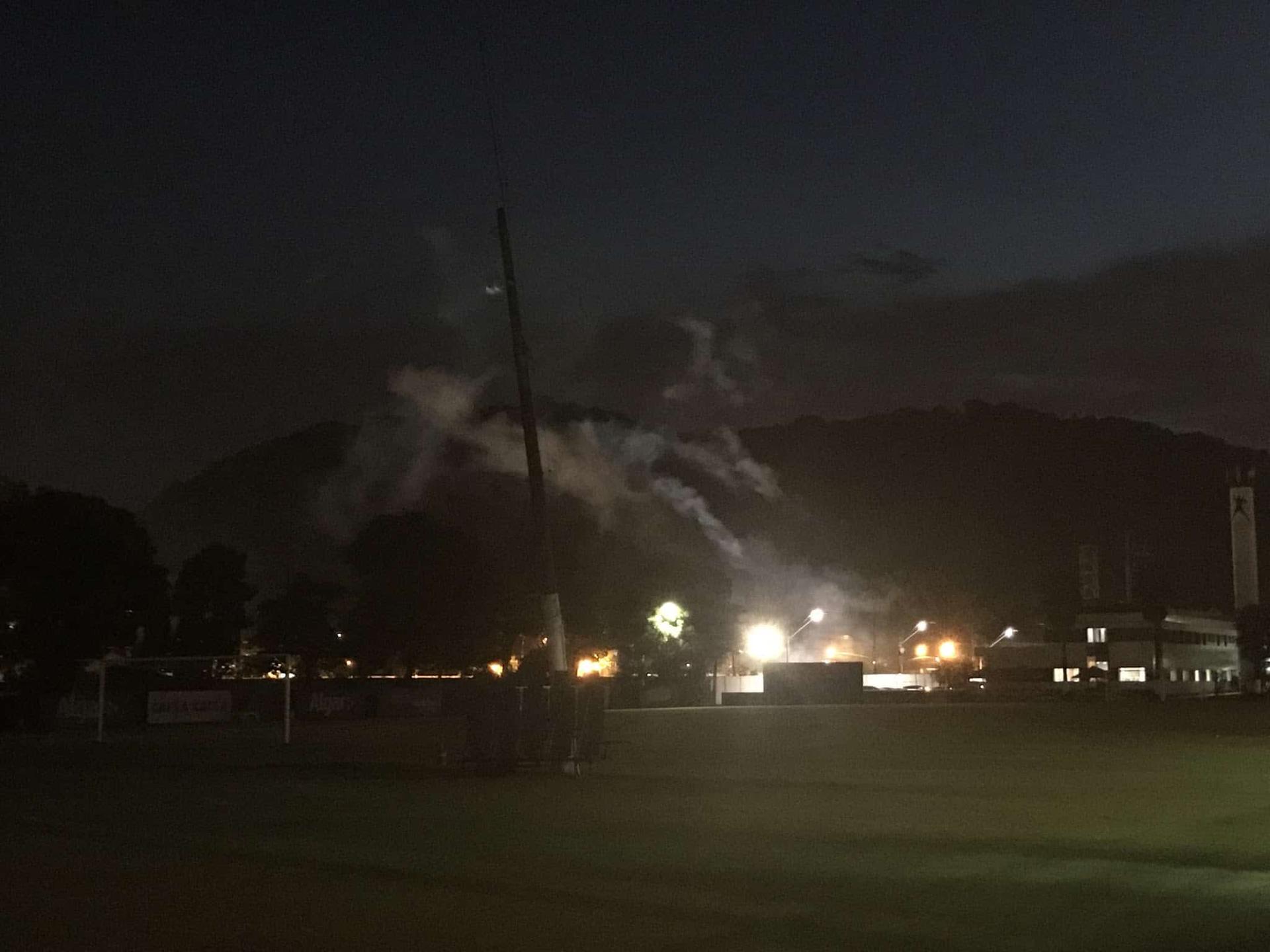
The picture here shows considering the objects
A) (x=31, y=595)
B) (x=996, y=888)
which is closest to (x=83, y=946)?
(x=996, y=888)

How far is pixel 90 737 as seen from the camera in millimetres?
41031

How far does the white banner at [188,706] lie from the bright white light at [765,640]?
45.4 metres

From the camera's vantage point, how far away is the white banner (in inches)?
2020

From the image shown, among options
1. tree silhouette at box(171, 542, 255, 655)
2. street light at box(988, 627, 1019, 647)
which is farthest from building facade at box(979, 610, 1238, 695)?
A: tree silhouette at box(171, 542, 255, 655)

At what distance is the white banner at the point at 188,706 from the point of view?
51.3m

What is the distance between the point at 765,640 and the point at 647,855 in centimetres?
8160

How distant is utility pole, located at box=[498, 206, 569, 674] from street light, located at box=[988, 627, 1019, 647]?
99159 millimetres

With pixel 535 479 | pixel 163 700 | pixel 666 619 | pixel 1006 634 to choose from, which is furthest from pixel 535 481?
pixel 1006 634

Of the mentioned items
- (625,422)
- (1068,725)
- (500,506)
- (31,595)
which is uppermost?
(625,422)

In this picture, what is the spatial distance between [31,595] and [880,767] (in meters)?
41.5

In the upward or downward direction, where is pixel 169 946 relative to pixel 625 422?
downward

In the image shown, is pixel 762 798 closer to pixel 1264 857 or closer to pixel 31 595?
pixel 1264 857

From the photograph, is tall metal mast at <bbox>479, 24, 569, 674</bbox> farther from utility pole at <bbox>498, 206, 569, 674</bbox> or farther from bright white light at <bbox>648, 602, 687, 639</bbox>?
bright white light at <bbox>648, 602, 687, 639</bbox>

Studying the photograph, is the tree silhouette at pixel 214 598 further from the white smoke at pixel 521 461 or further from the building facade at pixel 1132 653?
the building facade at pixel 1132 653
